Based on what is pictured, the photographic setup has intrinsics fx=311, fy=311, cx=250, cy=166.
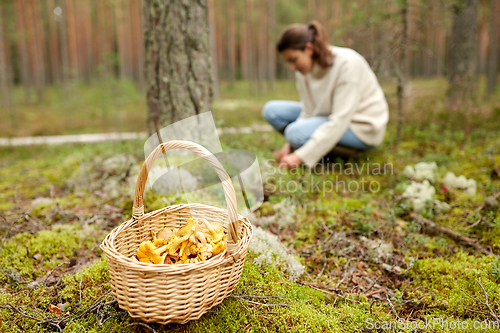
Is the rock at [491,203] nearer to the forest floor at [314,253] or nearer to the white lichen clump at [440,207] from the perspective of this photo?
the forest floor at [314,253]

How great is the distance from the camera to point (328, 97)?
3.93 metres

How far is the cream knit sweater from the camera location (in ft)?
11.9

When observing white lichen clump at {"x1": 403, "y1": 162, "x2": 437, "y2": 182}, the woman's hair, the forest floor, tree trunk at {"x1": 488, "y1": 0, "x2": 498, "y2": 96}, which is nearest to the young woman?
the woman's hair

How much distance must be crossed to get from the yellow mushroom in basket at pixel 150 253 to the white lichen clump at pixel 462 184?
2.89 meters

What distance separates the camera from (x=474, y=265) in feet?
7.02

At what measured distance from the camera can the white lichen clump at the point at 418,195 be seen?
9.34 feet

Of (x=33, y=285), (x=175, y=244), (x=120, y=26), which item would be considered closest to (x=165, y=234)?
(x=175, y=244)

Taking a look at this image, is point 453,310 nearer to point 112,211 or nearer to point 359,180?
point 359,180

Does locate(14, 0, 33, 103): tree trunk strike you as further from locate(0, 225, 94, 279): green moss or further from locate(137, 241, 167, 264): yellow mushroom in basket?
locate(137, 241, 167, 264): yellow mushroom in basket

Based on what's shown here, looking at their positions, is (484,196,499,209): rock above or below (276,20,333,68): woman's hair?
below

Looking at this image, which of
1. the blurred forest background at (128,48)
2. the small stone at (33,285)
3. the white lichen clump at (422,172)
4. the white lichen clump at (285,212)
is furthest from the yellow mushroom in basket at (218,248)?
the blurred forest background at (128,48)

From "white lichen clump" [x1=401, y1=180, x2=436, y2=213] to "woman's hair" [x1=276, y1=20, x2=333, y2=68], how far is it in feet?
Answer: 5.76

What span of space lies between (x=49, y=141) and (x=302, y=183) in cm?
736

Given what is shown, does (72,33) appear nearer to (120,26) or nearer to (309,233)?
(120,26)
